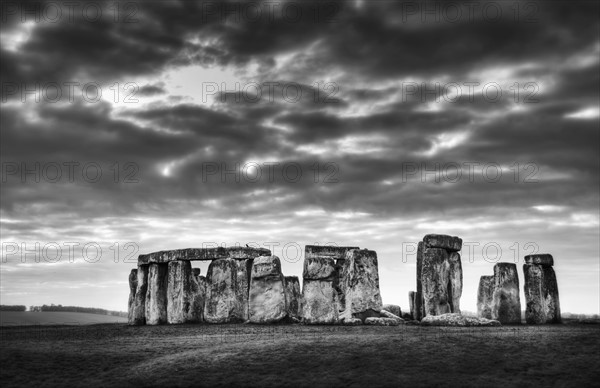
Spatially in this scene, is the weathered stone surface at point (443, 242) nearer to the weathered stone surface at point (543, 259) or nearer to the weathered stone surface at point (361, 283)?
the weathered stone surface at point (361, 283)

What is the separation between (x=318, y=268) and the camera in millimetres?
21641

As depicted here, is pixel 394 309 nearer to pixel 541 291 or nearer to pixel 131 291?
pixel 541 291

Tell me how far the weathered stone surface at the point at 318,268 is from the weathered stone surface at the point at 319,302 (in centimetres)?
16

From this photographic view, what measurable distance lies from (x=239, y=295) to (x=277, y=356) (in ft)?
38.3

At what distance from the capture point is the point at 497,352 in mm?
12586

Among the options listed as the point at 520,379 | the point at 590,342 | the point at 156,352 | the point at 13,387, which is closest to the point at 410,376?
the point at 520,379

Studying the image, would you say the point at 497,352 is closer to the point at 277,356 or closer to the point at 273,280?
the point at 277,356

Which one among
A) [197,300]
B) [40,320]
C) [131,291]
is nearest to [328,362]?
[197,300]

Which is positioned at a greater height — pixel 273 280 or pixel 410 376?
pixel 273 280

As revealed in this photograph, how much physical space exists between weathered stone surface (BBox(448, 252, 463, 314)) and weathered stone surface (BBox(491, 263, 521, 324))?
6.17 feet

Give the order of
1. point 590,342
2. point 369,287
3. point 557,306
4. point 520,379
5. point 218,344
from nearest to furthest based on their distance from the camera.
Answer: point 520,379, point 590,342, point 218,344, point 369,287, point 557,306

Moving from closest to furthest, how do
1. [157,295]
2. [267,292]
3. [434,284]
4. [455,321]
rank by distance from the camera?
[455,321] → [434,284] → [267,292] → [157,295]

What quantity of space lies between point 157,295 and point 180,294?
1.23 metres

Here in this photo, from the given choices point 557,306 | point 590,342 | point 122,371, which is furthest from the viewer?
point 557,306
